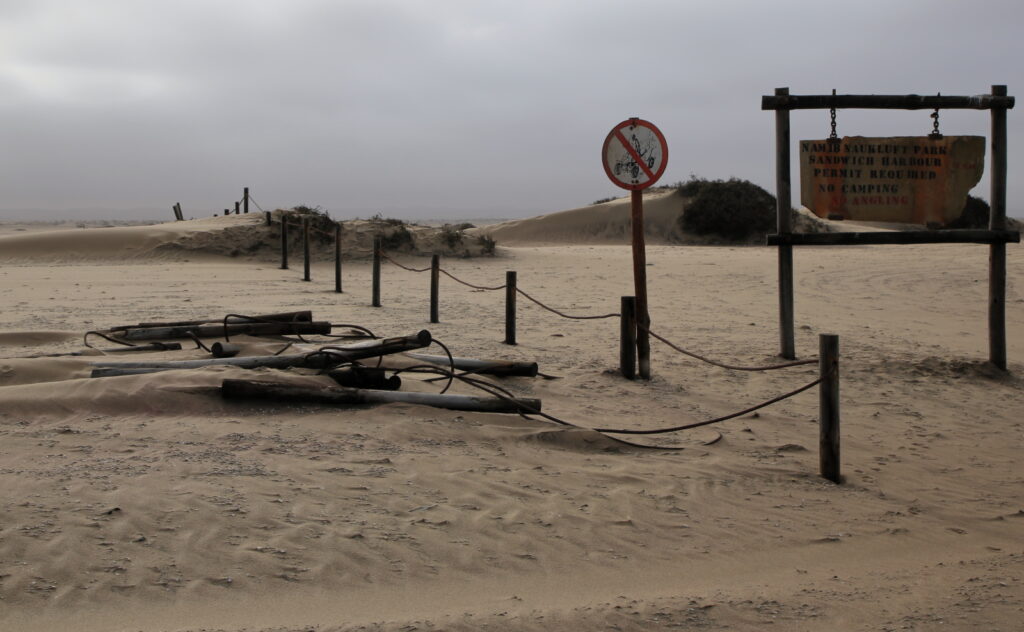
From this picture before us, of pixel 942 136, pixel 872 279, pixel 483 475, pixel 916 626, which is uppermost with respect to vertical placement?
pixel 942 136

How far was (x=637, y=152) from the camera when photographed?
27.4 feet

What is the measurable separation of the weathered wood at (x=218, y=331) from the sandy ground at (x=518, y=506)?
2.19 ft

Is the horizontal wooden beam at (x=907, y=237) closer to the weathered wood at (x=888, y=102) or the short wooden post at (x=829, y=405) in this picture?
the weathered wood at (x=888, y=102)

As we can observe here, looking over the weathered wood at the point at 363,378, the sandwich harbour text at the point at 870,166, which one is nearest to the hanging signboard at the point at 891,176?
the sandwich harbour text at the point at 870,166

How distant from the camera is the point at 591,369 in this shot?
877 centimetres

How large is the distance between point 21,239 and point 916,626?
27.6 m

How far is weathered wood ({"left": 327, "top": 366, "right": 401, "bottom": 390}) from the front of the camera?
22.7 feet

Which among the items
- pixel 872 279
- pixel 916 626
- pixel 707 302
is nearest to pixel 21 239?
pixel 707 302

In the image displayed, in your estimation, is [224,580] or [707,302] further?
[707,302]

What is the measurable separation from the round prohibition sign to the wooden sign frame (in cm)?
145

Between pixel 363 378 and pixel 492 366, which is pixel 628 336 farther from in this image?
pixel 363 378

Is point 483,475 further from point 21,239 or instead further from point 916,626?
point 21,239

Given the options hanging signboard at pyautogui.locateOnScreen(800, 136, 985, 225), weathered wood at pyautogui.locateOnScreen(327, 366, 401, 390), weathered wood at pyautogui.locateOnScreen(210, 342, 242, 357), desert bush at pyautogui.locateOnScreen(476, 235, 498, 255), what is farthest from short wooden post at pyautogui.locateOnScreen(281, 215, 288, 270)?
weathered wood at pyautogui.locateOnScreen(327, 366, 401, 390)

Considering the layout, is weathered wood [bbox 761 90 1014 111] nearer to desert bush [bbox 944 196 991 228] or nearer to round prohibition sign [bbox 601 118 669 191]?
round prohibition sign [bbox 601 118 669 191]
